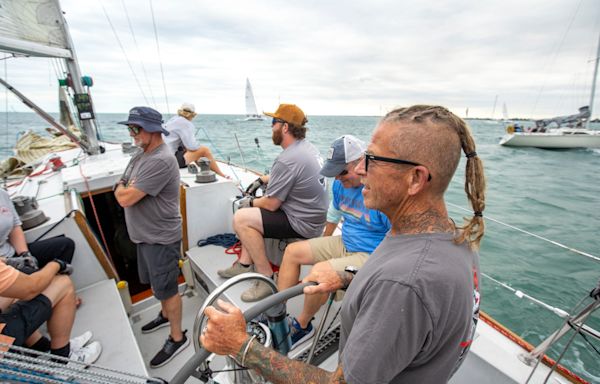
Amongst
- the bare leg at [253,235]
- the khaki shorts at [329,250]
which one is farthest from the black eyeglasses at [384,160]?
the bare leg at [253,235]

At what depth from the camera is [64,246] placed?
77.0 inches

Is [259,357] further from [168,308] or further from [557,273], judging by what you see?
[557,273]

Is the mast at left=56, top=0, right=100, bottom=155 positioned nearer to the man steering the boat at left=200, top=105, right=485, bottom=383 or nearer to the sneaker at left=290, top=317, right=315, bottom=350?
the sneaker at left=290, top=317, right=315, bottom=350

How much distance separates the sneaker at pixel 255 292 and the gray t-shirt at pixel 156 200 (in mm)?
643

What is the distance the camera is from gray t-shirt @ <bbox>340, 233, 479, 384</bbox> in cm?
60

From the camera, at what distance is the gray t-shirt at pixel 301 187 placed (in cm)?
212

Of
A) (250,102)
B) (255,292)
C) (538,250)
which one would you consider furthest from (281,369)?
(250,102)

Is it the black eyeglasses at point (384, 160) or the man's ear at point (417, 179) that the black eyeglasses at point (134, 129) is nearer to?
the black eyeglasses at point (384, 160)

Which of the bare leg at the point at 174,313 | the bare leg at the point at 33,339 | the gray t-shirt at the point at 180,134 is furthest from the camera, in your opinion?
the gray t-shirt at the point at 180,134

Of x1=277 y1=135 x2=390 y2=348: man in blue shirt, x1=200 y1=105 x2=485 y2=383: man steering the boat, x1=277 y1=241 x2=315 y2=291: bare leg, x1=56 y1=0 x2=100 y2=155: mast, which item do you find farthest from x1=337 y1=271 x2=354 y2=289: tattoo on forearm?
x1=56 y1=0 x2=100 y2=155: mast

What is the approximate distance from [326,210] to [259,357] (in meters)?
1.54

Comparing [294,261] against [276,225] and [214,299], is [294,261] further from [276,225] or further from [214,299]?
[214,299]

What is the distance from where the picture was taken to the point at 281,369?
792 mm

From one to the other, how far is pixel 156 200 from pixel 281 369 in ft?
4.93
